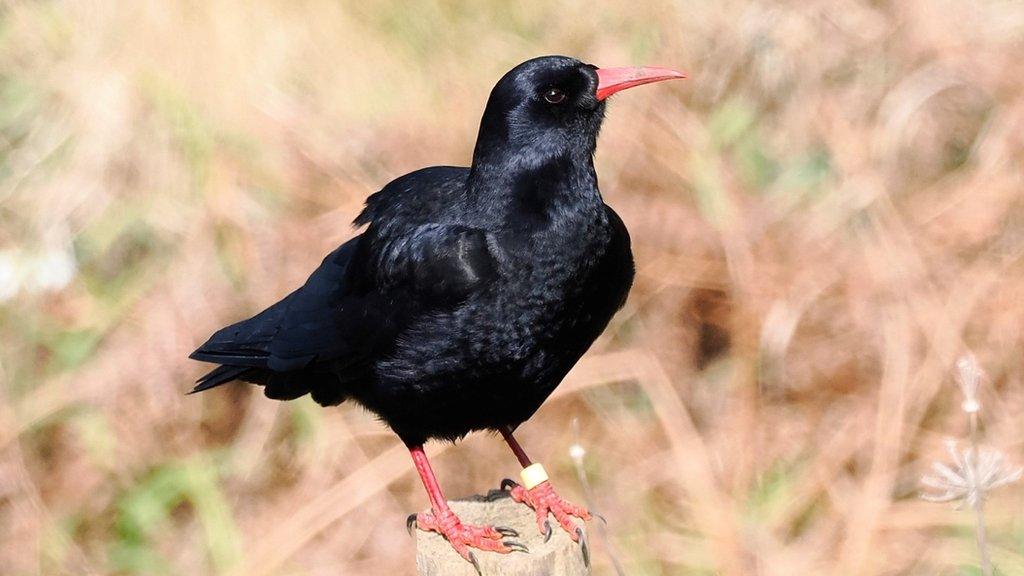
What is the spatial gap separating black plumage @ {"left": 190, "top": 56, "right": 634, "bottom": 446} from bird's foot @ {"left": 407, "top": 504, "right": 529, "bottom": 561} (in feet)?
0.81

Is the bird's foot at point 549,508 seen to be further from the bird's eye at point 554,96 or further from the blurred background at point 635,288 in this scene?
the blurred background at point 635,288

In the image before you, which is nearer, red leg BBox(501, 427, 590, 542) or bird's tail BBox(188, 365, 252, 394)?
red leg BBox(501, 427, 590, 542)

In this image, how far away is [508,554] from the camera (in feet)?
8.03

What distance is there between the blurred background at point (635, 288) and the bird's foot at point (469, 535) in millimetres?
1911

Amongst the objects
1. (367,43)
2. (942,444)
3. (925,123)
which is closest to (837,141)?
(925,123)

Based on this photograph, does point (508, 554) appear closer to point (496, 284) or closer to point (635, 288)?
point (496, 284)

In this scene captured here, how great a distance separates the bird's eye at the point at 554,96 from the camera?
2713 mm

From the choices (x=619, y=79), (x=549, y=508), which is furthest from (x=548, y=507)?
(x=619, y=79)

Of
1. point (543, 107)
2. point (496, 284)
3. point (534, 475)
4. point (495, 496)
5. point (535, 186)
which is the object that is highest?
point (543, 107)

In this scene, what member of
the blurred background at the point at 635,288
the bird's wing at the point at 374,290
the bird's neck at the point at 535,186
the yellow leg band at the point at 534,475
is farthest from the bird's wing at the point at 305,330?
the blurred background at the point at 635,288

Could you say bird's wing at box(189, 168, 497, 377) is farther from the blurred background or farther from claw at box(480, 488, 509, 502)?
the blurred background

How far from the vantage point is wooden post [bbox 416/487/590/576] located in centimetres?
235

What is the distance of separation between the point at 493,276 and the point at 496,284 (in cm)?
2

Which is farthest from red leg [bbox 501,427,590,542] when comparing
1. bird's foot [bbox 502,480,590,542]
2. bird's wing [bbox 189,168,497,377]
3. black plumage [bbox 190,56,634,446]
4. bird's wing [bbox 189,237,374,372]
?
bird's wing [bbox 189,237,374,372]
